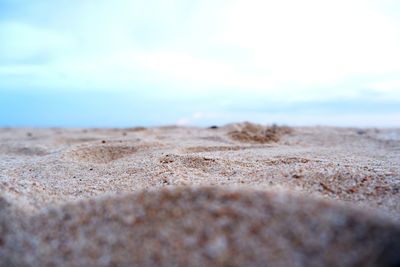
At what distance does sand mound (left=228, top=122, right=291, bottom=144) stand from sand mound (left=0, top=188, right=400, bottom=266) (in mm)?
4225

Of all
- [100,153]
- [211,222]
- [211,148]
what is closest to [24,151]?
[100,153]

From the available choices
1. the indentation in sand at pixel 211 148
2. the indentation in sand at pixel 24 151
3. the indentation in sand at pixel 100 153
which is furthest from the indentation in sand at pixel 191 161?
the indentation in sand at pixel 24 151

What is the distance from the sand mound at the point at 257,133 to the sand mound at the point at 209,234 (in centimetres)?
422

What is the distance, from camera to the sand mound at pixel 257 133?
6.09 metres

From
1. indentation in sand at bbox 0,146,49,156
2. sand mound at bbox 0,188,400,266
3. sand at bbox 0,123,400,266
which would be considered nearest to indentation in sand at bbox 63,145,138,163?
indentation in sand at bbox 0,146,49,156

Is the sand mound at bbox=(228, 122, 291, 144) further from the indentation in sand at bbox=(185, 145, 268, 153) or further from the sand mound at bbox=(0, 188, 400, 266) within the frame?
the sand mound at bbox=(0, 188, 400, 266)

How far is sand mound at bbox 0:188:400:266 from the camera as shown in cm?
148

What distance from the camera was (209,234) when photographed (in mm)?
1582

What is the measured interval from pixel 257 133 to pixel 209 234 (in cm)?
516

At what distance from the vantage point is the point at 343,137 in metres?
6.52

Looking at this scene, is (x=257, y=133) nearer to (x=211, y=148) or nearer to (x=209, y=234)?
(x=211, y=148)

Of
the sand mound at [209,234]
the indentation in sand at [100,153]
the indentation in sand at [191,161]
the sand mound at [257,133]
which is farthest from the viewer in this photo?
the sand mound at [257,133]

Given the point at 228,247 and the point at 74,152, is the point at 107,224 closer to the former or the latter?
the point at 228,247

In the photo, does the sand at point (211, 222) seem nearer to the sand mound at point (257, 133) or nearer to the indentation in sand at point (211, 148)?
the indentation in sand at point (211, 148)
